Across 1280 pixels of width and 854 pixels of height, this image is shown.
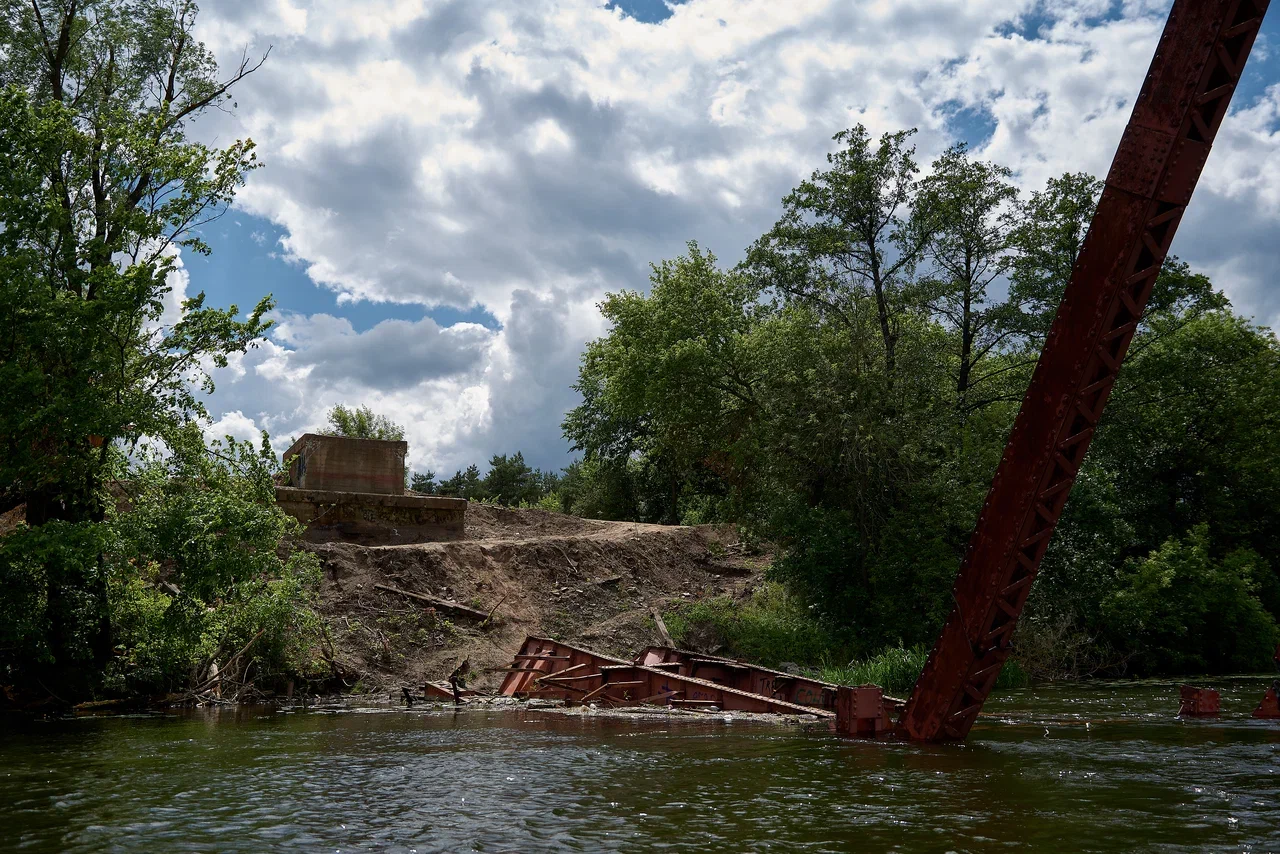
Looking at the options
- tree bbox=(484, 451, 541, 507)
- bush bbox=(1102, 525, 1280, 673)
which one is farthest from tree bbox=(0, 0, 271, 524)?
tree bbox=(484, 451, 541, 507)

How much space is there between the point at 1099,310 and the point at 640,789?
20.5 ft

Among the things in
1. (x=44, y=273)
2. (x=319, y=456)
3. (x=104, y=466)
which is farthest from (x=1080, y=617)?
(x=44, y=273)

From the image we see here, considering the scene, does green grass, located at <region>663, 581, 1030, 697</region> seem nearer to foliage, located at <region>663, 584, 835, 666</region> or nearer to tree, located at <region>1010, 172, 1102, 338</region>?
foliage, located at <region>663, 584, 835, 666</region>

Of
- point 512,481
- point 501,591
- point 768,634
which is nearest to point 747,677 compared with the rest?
point 768,634

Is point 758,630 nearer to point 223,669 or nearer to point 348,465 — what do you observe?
point 348,465

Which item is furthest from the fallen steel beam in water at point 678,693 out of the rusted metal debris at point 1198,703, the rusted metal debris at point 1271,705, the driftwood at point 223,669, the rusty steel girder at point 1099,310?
the driftwood at point 223,669

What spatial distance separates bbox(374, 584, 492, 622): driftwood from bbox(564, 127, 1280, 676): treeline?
8.06 m

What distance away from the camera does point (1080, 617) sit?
27.2 metres

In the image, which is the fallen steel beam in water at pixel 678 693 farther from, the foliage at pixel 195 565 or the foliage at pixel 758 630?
the foliage at pixel 758 630

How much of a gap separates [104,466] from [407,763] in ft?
32.6

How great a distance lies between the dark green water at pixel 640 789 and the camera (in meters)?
6.52

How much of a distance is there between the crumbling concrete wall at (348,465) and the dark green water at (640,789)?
49.0ft

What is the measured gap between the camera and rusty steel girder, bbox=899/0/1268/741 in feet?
30.3

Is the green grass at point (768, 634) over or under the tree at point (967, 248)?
under
